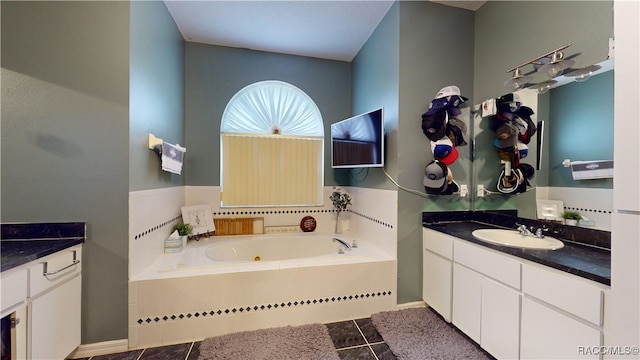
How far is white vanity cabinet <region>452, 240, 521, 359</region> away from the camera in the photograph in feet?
4.49

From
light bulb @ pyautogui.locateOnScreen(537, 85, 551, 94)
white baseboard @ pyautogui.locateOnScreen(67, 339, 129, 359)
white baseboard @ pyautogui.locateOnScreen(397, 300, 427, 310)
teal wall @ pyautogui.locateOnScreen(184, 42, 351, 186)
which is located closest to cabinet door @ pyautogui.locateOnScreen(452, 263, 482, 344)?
white baseboard @ pyautogui.locateOnScreen(397, 300, 427, 310)

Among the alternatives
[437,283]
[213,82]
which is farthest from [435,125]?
[213,82]

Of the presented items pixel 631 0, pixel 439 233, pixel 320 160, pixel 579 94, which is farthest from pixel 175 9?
pixel 579 94

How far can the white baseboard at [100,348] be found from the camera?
5.05 ft

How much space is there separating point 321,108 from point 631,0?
2.60 meters

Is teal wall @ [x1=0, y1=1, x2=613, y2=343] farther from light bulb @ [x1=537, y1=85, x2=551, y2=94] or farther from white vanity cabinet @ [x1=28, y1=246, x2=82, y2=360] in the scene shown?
light bulb @ [x1=537, y1=85, x2=551, y2=94]

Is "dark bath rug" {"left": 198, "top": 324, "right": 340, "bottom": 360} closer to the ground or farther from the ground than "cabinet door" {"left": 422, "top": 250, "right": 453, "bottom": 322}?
closer to the ground

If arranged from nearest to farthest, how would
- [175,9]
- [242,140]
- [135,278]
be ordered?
[135,278] < [175,9] < [242,140]

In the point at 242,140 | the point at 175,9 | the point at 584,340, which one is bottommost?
the point at 584,340

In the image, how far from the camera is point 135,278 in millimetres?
1655

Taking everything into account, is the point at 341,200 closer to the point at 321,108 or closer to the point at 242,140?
the point at 321,108

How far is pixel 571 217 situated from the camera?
5.13 feet

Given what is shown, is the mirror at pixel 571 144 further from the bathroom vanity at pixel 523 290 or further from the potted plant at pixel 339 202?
the potted plant at pixel 339 202

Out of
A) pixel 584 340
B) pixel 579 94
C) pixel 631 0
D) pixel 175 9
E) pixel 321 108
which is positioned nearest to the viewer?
pixel 631 0
